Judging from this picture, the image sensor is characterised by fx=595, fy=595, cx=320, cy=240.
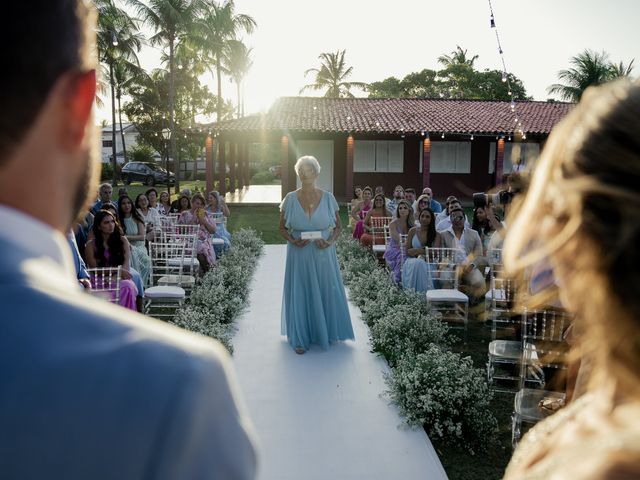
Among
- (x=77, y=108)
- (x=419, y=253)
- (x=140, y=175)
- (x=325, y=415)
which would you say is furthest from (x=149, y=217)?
(x=140, y=175)

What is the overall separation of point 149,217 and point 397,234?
4986mm

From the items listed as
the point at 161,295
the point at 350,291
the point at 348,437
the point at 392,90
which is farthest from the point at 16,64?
the point at 392,90

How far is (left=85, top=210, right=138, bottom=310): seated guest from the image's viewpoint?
768 cm

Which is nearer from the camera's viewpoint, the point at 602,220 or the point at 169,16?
the point at 602,220

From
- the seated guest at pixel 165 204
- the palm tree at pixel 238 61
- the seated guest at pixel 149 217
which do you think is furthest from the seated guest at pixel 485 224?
the palm tree at pixel 238 61

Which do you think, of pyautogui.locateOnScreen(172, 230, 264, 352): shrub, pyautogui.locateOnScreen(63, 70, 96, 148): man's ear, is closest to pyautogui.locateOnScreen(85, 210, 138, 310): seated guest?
pyautogui.locateOnScreen(172, 230, 264, 352): shrub

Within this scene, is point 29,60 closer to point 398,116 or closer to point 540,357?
point 540,357

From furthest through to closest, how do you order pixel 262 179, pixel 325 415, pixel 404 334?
1. pixel 262 179
2. pixel 404 334
3. pixel 325 415

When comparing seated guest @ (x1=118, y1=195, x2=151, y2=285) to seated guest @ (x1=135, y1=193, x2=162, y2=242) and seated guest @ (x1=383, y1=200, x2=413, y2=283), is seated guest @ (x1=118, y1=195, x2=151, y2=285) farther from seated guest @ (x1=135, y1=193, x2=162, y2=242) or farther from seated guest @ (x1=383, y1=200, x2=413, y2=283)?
seated guest @ (x1=383, y1=200, x2=413, y2=283)

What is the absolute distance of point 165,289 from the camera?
27.0ft

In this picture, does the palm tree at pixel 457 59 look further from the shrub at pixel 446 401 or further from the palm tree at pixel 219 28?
the shrub at pixel 446 401

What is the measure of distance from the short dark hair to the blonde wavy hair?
2.35 feet

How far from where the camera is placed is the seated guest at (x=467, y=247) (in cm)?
911

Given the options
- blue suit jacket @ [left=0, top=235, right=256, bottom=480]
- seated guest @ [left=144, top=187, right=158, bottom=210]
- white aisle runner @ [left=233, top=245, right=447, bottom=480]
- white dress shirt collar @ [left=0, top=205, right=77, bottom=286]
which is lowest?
white aisle runner @ [left=233, top=245, right=447, bottom=480]
